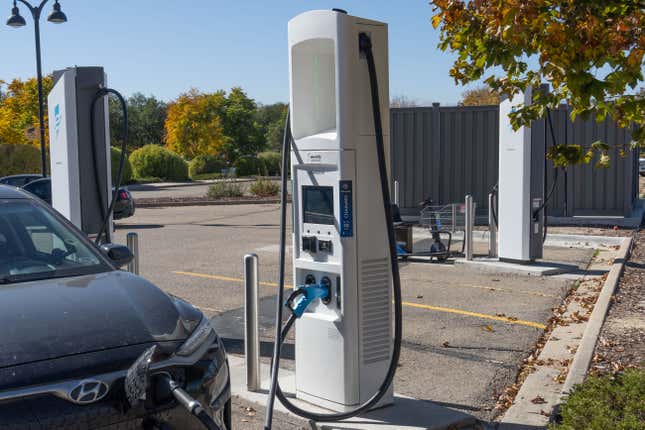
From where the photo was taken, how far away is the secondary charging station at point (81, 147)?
748 centimetres

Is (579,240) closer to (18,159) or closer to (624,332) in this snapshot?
(624,332)

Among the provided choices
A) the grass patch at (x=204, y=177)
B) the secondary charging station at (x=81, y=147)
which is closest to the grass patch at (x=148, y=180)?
the grass patch at (x=204, y=177)

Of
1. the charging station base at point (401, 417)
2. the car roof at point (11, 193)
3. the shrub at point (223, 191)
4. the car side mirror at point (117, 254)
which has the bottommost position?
the charging station base at point (401, 417)

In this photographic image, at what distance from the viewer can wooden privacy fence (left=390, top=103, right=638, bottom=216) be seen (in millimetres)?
17484

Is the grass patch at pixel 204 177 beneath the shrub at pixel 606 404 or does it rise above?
above

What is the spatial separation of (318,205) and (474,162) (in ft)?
46.1

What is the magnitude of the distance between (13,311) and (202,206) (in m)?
21.9

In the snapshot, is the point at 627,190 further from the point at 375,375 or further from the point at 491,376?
the point at 375,375

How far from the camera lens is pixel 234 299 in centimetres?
920

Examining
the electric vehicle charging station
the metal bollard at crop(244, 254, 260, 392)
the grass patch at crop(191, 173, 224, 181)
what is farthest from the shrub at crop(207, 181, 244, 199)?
the metal bollard at crop(244, 254, 260, 392)

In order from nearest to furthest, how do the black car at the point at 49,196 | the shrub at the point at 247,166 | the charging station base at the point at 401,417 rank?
1. the charging station base at the point at 401,417
2. the black car at the point at 49,196
3. the shrub at the point at 247,166

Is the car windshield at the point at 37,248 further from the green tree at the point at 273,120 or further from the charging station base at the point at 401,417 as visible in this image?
the green tree at the point at 273,120

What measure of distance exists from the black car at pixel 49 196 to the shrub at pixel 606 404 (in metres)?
13.9

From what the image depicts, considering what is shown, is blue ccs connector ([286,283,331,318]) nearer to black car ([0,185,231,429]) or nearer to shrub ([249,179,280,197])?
black car ([0,185,231,429])
